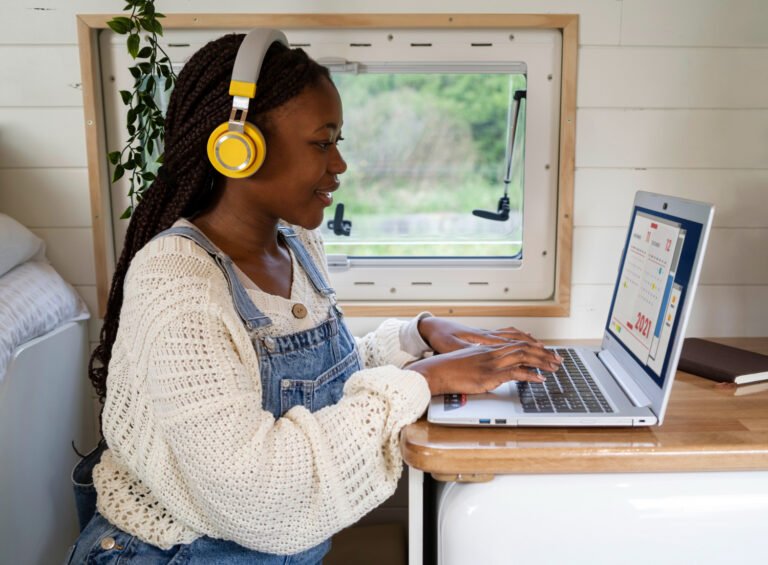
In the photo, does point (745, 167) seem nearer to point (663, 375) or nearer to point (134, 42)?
point (663, 375)

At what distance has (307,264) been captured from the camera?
1.33m

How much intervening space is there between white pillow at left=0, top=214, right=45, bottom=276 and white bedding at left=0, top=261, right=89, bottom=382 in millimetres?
23

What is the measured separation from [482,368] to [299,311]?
0.32 meters

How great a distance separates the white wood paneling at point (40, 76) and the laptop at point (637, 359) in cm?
115

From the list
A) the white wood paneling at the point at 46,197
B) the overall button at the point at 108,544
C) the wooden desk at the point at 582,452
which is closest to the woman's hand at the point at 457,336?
the wooden desk at the point at 582,452

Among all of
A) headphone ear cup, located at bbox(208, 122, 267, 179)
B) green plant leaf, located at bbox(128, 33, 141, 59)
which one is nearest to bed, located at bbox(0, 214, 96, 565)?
green plant leaf, located at bbox(128, 33, 141, 59)

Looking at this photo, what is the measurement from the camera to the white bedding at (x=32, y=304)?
1.34 metres

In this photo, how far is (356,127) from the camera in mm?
1739

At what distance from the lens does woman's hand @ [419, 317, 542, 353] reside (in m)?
1.34

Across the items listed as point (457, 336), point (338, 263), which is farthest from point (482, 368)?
point (338, 263)

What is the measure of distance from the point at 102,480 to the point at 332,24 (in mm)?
1074

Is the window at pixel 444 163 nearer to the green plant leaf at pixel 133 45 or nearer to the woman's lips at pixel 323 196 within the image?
the green plant leaf at pixel 133 45

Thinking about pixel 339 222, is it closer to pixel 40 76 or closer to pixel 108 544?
pixel 40 76

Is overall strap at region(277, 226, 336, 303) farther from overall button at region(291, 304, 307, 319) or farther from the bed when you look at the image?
the bed
